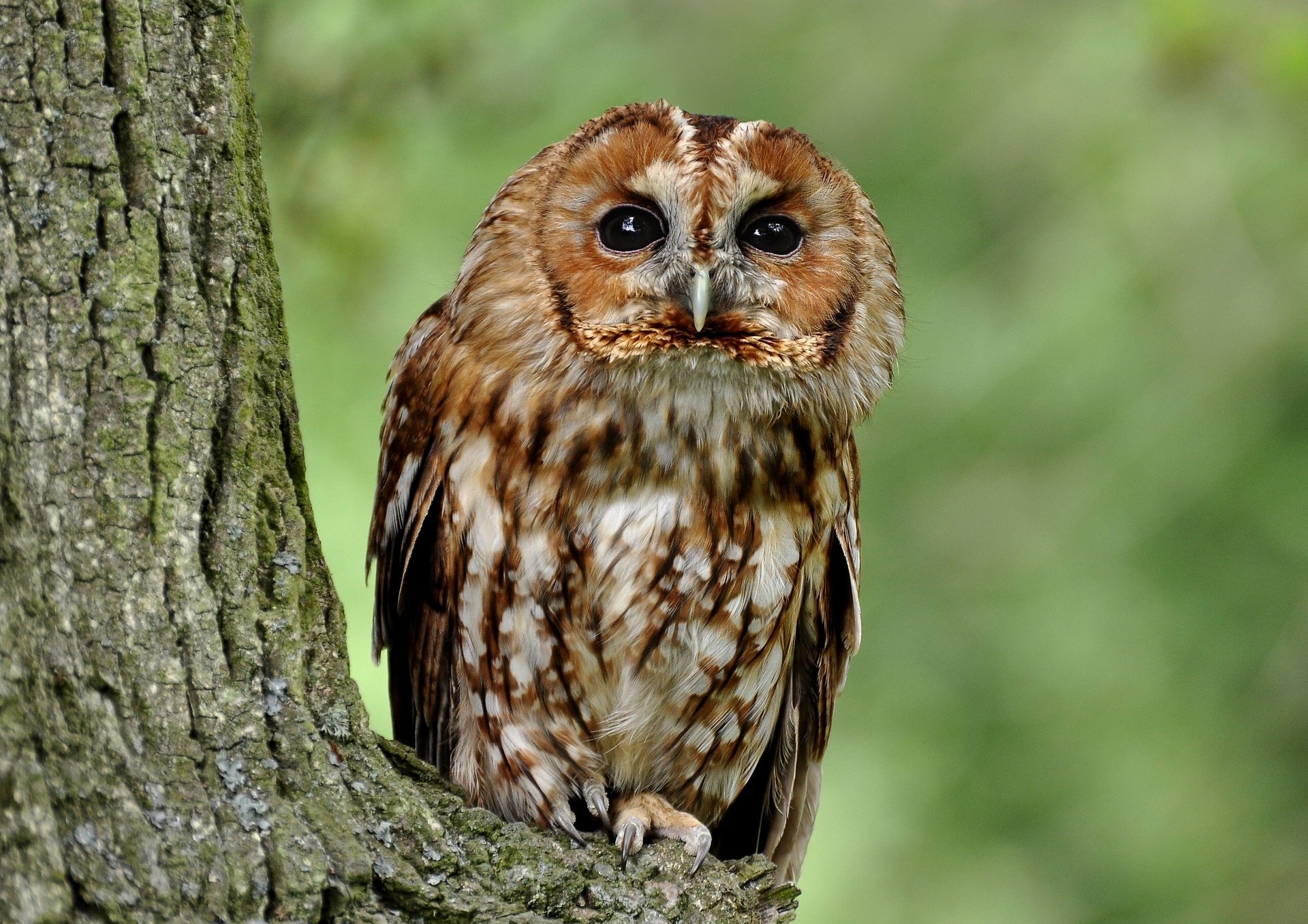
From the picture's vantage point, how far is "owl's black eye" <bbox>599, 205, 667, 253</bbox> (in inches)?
70.0

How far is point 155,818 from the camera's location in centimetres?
111

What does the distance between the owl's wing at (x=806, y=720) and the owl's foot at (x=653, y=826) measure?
0.31m

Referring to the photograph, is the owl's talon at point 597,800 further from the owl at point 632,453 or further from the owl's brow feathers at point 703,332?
the owl's brow feathers at point 703,332

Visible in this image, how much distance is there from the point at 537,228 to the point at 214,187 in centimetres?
63

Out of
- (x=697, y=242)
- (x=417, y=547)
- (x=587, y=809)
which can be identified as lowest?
(x=587, y=809)

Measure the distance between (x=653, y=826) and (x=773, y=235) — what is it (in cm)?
86

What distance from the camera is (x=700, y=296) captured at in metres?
1.66

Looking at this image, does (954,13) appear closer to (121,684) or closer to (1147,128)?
(1147,128)

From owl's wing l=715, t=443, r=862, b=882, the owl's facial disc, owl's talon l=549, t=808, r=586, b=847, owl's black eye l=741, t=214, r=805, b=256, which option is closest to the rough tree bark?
owl's talon l=549, t=808, r=586, b=847

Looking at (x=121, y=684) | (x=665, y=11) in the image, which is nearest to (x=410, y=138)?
(x=665, y=11)

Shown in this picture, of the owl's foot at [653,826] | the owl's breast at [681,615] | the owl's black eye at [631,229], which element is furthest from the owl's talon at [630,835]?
the owl's black eye at [631,229]

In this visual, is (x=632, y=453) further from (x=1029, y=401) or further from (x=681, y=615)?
(x=1029, y=401)

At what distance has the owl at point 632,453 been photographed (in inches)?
69.3

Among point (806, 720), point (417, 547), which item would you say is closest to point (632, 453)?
point (417, 547)
